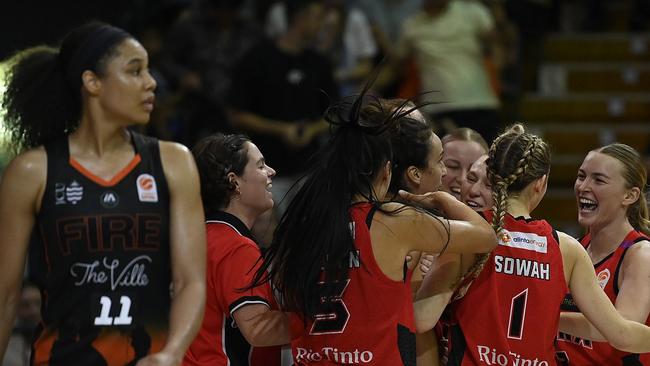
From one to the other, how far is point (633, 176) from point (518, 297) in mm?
898

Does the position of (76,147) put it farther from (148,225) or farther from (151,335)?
(151,335)

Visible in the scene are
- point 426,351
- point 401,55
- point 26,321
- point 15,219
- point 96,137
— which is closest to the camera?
point 15,219

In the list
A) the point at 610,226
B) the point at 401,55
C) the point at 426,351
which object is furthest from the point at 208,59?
the point at 426,351

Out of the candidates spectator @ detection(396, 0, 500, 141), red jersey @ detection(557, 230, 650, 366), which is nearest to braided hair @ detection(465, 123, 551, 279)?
red jersey @ detection(557, 230, 650, 366)

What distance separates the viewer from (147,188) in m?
3.50

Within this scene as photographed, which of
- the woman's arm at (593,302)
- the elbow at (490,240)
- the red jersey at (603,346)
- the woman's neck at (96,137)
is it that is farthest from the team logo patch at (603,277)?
the woman's neck at (96,137)

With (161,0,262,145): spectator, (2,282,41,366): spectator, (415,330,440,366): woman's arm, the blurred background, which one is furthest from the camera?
the blurred background

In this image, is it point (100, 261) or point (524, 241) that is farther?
point (524, 241)

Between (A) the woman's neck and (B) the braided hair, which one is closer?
(A) the woman's neck

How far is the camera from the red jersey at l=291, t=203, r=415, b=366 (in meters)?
3.76

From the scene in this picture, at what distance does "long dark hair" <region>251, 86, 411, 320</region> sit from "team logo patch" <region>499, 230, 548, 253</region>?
0.53 metres

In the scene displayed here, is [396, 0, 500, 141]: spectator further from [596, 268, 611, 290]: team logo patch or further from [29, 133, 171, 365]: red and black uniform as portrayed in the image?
[29, 133, 171, 365]: red and black uniform

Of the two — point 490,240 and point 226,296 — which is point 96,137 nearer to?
point 226,296

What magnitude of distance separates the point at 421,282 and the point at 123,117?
1351 millimetres
